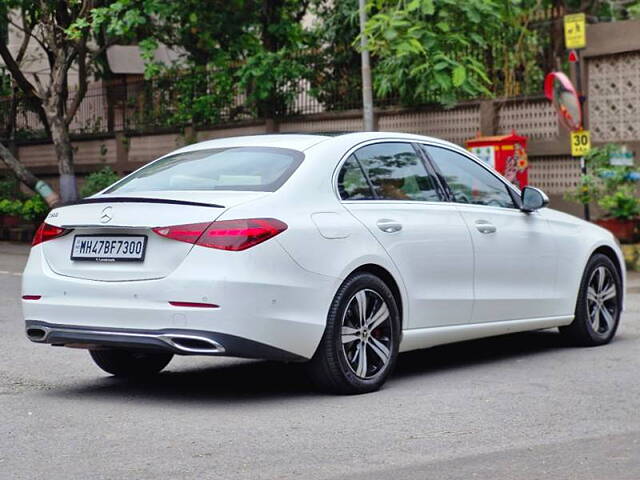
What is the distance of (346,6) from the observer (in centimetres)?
2461

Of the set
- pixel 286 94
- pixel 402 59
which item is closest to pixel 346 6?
pixel 286 94

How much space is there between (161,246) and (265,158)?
1011 mm

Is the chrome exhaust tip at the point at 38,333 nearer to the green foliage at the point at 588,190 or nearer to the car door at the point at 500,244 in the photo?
the car door at the point at 500,244

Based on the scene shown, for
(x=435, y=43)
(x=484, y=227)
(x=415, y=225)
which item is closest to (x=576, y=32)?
(x=435, y=43)

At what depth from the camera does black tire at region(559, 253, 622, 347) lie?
9.65 metres

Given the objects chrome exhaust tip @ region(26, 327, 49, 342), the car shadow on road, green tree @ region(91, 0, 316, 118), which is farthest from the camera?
green tree @ region(91, 0, 316, 118)

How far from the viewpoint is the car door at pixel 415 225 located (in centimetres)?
788

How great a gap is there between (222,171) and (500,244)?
2094 millimetres

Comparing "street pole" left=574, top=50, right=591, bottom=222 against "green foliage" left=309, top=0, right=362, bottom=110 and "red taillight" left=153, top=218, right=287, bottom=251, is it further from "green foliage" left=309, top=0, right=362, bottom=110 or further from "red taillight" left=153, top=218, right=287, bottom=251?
"red taillight" left=153, top=218, right=287, bottom=251

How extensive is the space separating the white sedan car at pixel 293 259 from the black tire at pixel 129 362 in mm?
11

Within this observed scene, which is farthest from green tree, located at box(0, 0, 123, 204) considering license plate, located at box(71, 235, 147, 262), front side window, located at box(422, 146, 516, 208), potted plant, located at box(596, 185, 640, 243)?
license plate, located at box(71, 235, 147, 262)

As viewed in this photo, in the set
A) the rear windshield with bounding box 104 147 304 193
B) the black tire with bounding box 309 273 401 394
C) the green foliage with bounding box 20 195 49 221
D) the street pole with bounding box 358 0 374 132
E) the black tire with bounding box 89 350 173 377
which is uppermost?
the street pole with bounding box 358 0 374 132

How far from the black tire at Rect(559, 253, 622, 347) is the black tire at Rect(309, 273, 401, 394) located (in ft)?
7.44

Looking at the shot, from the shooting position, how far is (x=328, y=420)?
22.2ft
